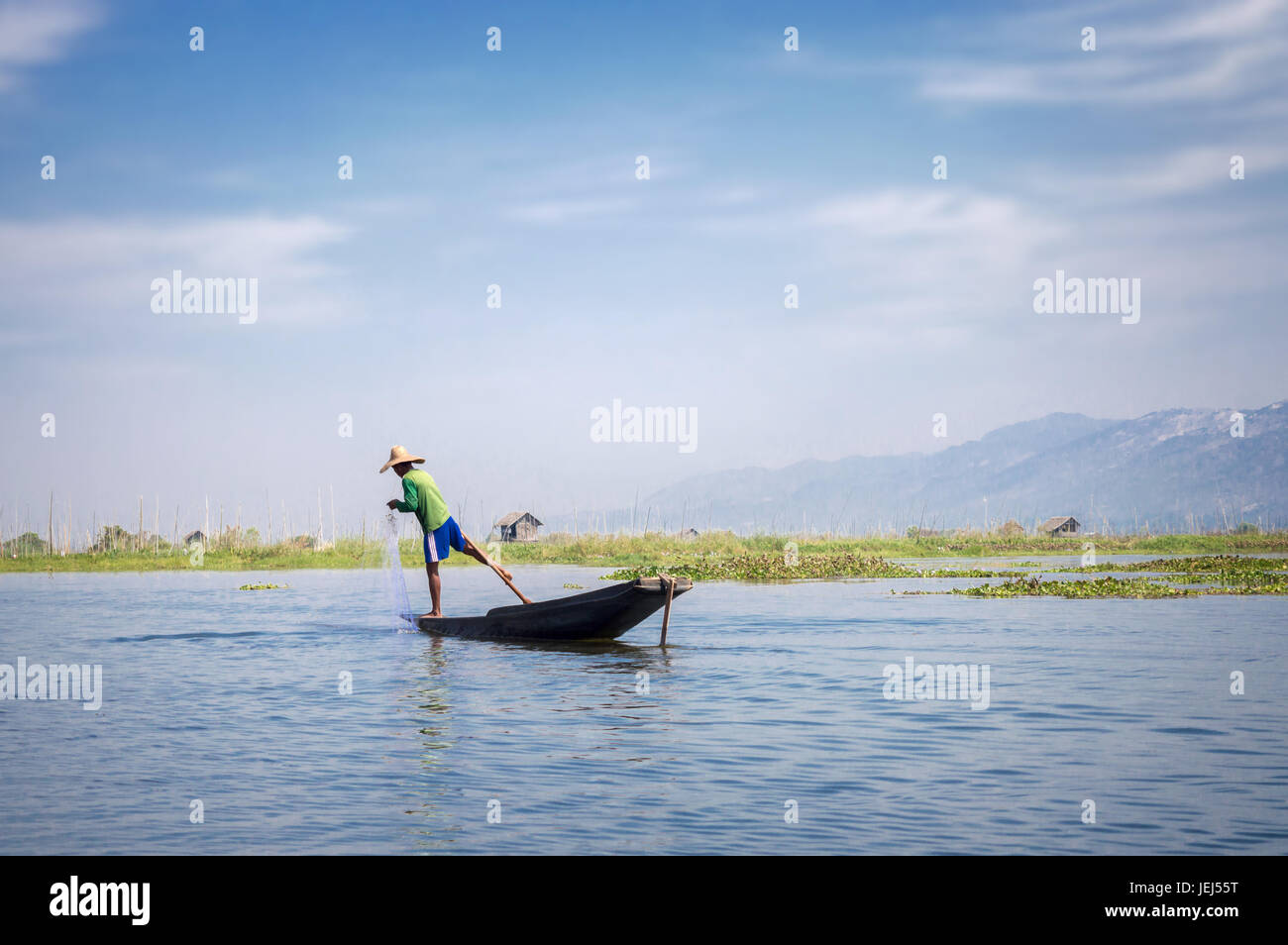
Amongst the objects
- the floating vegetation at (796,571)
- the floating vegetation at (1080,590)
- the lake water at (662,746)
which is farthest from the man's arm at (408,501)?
the floating vegetation at (796,571)

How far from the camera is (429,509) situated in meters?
17.0

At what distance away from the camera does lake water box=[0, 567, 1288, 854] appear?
7.05m

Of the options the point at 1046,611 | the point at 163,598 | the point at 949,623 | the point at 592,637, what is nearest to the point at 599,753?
the point at 592,637

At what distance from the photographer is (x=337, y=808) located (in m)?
7.65

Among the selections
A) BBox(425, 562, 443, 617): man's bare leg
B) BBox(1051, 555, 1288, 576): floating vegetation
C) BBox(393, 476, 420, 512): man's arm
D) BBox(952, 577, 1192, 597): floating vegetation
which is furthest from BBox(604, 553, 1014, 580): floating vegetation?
BBox(393, 476, 420, 512): man's arm

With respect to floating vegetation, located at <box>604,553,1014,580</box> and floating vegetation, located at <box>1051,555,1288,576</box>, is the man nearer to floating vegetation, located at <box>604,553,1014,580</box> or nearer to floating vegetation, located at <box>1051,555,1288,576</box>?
floating vegetation, located at <box>604,553,1014,580</box>

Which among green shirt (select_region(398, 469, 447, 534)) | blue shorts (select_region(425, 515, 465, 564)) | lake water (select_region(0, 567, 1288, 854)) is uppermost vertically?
green shirt (select_region(398, 469, 447, 534))

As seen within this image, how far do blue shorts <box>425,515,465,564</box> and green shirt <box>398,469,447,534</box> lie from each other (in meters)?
0.11

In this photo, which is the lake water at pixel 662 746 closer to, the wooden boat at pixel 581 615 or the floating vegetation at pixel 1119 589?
the wooden boat at pixel 581 615

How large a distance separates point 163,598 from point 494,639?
1516cm

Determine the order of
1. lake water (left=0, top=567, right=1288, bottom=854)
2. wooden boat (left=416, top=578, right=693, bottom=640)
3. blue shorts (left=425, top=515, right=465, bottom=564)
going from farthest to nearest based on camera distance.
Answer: blue shorts (left=425, top=515, right=465, bottom=564), wooden boat (left=416, top=578, right=693, bottom=640), lake water (left=0, top=567, right=1288, bottom=854)

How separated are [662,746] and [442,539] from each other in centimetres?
841

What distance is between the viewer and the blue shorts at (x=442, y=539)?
56.1 ft
